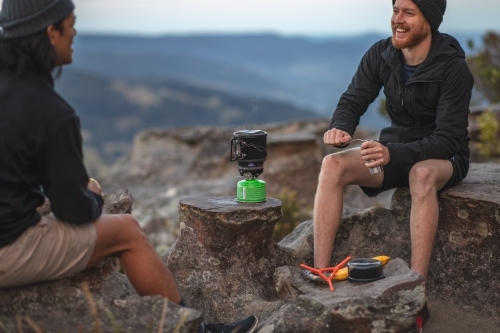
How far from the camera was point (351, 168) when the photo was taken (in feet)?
17.8

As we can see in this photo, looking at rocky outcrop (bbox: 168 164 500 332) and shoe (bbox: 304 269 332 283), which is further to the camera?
rocky outcrop (bbox: 168 164 500 332)

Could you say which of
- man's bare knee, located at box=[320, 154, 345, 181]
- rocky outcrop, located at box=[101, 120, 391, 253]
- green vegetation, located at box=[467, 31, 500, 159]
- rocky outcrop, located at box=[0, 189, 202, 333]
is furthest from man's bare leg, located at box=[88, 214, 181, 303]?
green vegetation, located at box=[467, 31, 500, 159]

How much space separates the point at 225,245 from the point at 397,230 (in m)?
1.52

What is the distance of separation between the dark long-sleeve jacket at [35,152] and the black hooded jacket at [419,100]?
8.13 ft

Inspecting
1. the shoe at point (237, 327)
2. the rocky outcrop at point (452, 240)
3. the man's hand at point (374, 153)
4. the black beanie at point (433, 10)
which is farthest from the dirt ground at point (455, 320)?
the black beanie at point (433, 10)

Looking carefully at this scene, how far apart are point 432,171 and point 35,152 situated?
9.57 ft

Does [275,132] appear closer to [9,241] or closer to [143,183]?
[143,183]

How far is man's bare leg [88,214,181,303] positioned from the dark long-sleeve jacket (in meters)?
0.28

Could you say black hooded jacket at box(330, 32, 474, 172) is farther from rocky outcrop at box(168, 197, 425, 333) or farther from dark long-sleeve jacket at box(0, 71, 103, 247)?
dark long-sleeve jacket at box(0, 71, 103, 247)

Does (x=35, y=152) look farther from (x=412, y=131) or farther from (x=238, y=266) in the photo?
(x=412, y=131)

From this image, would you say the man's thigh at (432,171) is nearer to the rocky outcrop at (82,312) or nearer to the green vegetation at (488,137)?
the rocky outcrop at (82,312)

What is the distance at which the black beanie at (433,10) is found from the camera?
17.4ft

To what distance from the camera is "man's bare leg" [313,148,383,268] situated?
Result: 533 centimetres

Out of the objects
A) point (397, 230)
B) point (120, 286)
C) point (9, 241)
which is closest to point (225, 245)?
point (120, 286)
